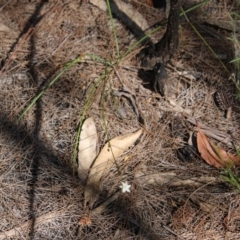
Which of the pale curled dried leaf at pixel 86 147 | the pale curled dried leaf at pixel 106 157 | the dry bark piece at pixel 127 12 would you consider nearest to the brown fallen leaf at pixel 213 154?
the pale curled dried leaf at pixel 106 157

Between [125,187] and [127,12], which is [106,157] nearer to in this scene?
[125,187]

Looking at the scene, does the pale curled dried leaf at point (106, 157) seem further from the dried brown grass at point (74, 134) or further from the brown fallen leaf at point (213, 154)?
the brown fallen leaf at point (213, 154)

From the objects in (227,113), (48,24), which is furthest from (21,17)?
(227,113)

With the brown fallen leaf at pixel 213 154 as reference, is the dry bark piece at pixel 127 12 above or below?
above

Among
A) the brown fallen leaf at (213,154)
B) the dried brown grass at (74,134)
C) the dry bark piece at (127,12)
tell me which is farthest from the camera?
the dry bark piece at (127,12)

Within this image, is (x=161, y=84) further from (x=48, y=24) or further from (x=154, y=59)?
(x=48, y=24)

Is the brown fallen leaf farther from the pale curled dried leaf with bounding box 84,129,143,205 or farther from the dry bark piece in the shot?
the dry bark piece

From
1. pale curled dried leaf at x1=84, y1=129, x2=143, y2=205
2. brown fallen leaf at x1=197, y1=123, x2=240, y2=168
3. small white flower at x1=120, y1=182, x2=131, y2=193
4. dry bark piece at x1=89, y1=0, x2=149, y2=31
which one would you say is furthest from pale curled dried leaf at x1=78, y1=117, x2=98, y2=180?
dry bark piece at x1=89, y1=0, x2=149, y2=31

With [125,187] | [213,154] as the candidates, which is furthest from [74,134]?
[213,154]
